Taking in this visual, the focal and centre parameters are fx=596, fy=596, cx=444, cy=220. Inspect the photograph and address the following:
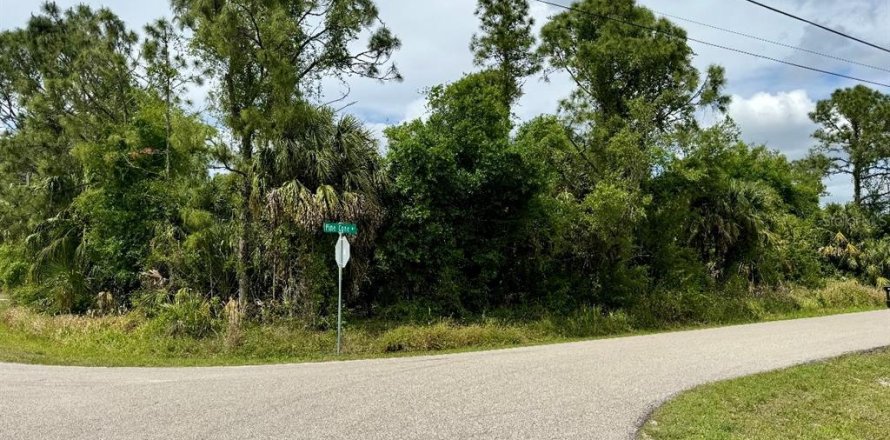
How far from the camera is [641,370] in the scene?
30.9 ft

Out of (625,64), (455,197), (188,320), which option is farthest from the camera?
(625,64)

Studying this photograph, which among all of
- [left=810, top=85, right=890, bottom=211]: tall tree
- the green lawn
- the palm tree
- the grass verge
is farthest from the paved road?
[left=810, top=85, right=890, bottom=211]: tall tree

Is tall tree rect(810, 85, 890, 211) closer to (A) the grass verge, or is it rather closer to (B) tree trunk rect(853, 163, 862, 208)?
(B) tree trunk rect(853, 163, 862, 208)

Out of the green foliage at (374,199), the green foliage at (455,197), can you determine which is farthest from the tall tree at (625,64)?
the green foliage at (455,197)

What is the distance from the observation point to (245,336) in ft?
43.9

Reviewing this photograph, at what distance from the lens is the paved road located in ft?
19.5

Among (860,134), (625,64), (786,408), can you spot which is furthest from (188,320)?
(860,134)

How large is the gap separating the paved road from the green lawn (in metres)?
0.39

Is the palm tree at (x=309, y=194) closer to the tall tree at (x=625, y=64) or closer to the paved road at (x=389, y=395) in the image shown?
the paved road at (x=389, y=395)

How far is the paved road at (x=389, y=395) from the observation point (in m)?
5.94

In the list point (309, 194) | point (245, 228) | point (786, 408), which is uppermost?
point (309, 194)

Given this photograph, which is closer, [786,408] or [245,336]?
[786,408]

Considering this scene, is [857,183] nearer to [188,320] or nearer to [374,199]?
[374,199]

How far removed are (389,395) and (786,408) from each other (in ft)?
16.1
